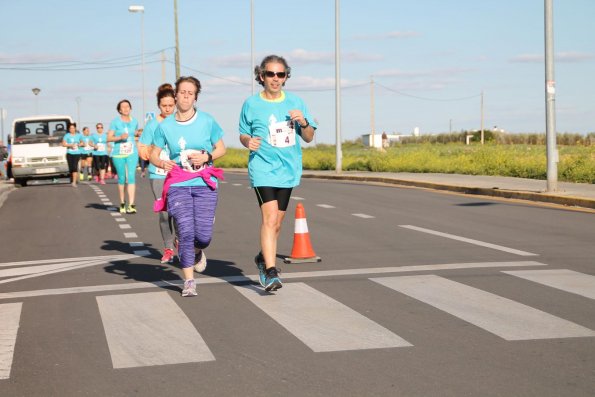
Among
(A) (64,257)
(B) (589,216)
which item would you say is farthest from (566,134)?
(A) (64,257)

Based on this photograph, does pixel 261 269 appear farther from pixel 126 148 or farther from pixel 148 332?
pixel 126 148

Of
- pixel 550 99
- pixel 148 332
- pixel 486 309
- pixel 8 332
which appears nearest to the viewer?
pixel 148 332

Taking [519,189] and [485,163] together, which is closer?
[519,189]

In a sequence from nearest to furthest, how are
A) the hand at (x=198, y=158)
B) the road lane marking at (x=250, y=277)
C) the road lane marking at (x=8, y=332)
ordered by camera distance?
the road lane marking at (x=8, y=332)
the hand at (x=198, y=158)
the road lane marking at (x=250, y=277)

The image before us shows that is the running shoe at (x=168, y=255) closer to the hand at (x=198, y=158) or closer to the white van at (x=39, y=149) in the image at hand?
the hand at (x=198, y=158)

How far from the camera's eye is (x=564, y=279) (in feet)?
32.9

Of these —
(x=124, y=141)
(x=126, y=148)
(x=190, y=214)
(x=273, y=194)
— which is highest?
(x=124, y=141)

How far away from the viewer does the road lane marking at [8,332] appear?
267 inches

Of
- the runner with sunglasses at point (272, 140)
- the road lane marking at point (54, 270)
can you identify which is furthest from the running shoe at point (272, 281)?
the road lane marking at point (54, 270)

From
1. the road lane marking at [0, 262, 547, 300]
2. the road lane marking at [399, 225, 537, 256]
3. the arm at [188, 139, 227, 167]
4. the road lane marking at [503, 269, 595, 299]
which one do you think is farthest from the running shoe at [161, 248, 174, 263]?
the road lane marking at [503, 269, 595, 299]

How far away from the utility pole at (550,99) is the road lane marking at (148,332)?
1356cm

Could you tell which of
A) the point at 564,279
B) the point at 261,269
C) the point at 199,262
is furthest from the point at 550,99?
the point at 261,269

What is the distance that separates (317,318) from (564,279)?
9.71 feet

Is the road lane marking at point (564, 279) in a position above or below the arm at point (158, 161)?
below
